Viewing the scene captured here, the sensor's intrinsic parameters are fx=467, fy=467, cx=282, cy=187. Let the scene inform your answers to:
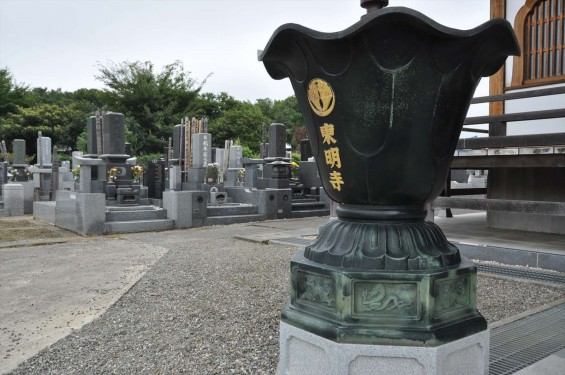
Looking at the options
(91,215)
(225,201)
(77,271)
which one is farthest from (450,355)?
(225,201)

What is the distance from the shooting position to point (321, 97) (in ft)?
8.69

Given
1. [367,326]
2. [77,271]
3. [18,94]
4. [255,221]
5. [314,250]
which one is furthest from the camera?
[18,94]

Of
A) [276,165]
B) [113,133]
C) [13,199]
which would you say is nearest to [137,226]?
[113,133]

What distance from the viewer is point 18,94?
37.9 m

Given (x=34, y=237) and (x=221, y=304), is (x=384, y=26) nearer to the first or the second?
(x=221, y=304)

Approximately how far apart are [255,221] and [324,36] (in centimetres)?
1167

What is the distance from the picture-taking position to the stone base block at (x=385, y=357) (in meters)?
2.40

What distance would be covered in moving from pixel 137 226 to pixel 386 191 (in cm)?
984

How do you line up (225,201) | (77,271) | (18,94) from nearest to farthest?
(77,271) → (225,201) → (18,94)

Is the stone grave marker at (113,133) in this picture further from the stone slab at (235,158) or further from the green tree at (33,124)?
the green tree at (33,124)

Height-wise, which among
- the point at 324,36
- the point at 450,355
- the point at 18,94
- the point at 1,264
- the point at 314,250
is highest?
the point at 18,94

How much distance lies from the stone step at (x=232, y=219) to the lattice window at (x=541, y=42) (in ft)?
26.0

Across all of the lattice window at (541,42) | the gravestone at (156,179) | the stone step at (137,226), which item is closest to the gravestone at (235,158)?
the gravestone at (156,179)

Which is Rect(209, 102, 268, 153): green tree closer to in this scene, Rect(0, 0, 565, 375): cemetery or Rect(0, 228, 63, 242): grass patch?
Rect(0, 228, 63, 242): grass patch
